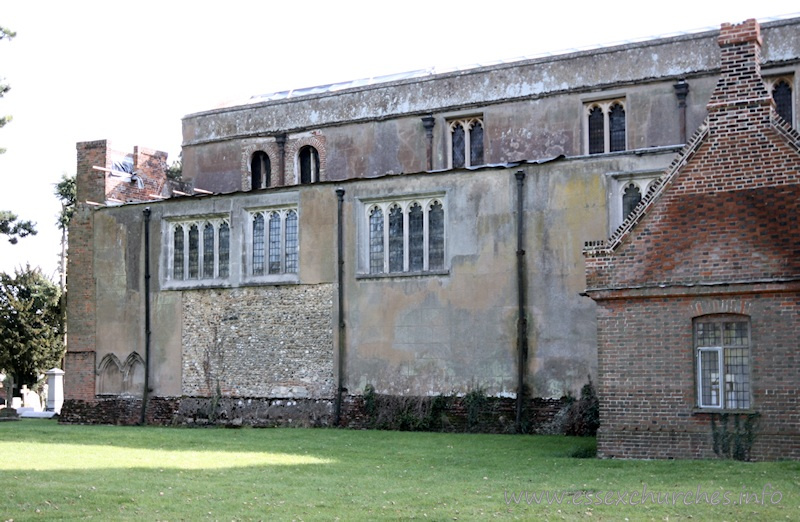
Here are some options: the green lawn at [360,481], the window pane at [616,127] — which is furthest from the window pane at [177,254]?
the window pane at [616,127]

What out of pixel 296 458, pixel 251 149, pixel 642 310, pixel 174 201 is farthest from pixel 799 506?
pixel 251 149

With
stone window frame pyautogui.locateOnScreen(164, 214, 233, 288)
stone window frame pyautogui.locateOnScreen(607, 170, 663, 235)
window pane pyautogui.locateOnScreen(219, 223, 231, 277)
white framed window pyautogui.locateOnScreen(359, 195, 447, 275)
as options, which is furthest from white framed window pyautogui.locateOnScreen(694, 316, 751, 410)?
window pane pyautogui.locateOnScreen(219, 223, 231, 277)

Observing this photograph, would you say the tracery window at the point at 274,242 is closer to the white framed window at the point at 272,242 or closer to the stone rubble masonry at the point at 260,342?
the white framed window at the point at 272,242

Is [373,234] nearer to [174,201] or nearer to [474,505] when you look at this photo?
[174,201]

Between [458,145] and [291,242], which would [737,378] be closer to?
[291,242]

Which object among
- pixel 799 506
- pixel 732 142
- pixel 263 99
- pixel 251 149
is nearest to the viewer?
pixel 799 506

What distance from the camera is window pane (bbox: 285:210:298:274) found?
27797 mm

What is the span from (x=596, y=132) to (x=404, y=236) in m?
6.54

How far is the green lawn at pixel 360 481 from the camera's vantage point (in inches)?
488

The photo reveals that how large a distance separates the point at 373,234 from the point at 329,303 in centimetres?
209

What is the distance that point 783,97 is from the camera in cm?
2703

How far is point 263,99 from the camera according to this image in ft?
122

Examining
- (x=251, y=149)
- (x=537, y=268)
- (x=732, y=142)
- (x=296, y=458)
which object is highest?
(x=251, y=149)

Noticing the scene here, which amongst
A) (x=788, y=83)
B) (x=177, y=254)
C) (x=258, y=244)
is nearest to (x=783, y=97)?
(x=788, y=83)
